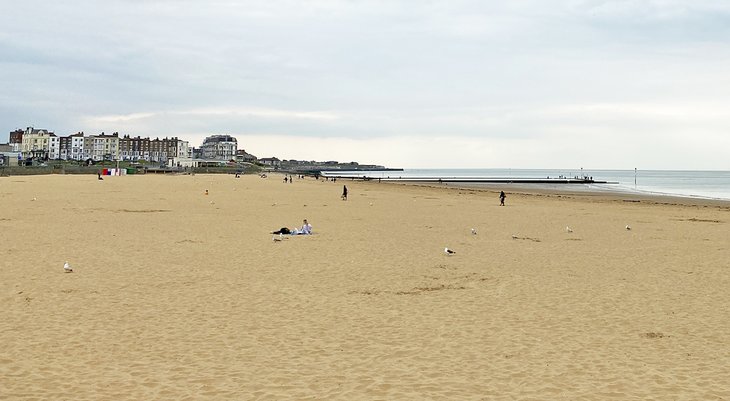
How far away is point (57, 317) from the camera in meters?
10.5

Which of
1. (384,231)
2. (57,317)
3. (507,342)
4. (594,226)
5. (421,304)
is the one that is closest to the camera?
(507,342)

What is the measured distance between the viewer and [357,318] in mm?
10883

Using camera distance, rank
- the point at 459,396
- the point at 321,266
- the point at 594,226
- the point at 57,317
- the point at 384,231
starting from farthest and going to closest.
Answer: the point at 594,226 < the point at 384,231 < the point at 321,266 < the point at 57,317 < the point at 459,396

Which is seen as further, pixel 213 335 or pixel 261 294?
pixel 261 294

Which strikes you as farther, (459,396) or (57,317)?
(57,317)

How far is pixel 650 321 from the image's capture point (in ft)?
35.7

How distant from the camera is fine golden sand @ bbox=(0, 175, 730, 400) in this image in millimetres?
7547

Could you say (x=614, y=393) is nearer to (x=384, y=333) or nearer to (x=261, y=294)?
(x=384, y=333)

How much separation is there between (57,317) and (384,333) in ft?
19.2

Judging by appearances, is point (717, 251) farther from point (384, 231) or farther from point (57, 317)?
point (57, 317)

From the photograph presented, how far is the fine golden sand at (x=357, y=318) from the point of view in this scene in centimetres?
755

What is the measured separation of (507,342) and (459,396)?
2.59 meters

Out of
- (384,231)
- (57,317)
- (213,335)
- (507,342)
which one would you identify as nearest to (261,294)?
(213,335)


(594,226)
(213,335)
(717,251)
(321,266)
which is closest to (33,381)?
(213,335)
